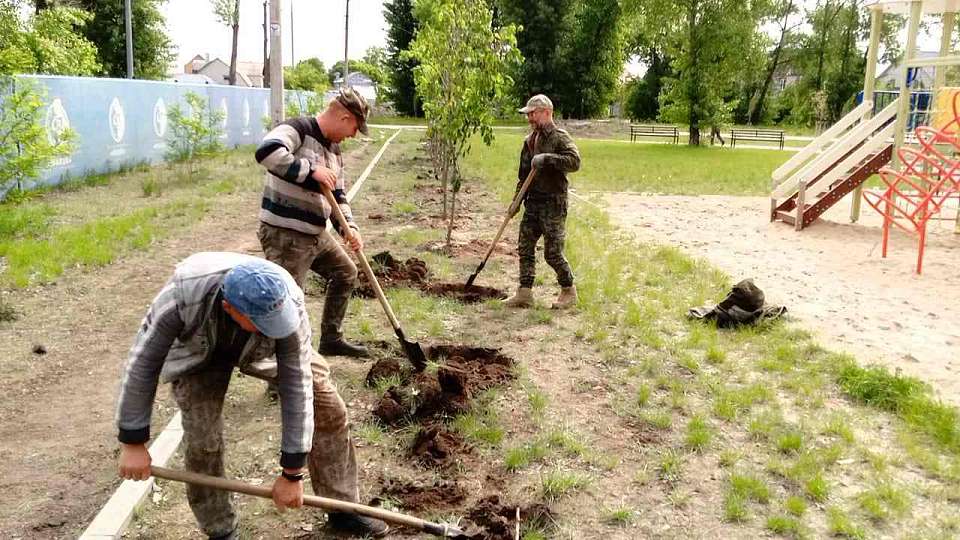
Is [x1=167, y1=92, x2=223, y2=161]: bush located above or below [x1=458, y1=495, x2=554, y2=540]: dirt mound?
above

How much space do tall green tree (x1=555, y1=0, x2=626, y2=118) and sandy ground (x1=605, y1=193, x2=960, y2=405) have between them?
1222 inches

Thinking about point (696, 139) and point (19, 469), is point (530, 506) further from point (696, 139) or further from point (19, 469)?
point (696, 139)

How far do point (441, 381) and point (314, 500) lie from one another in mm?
2040

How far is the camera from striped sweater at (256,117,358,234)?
4516mm

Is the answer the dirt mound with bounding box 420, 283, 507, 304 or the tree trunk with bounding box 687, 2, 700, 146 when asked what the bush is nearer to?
the dirt mound with bounding box 420, 283, 507, 304

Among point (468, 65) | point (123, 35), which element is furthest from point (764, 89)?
point (468, 65)

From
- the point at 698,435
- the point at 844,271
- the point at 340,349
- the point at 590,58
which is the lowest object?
the point at 698,435

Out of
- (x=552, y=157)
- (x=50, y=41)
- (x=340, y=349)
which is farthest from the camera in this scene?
(x=50, y=41)

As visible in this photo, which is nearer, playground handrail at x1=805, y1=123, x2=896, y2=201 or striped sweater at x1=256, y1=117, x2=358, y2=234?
striped sweater at x1=256, y1=117, x2=358, y2=234

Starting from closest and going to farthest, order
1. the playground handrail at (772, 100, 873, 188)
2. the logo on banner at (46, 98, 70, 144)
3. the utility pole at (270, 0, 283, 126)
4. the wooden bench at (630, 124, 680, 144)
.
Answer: the playground handrail at (772, 100, 873, 188)
the logo on banner at (46, 98, 70, 144)
the utility pole at (270, 0, 283, 126)
the wooden bench at (630, 124, 680, 144)

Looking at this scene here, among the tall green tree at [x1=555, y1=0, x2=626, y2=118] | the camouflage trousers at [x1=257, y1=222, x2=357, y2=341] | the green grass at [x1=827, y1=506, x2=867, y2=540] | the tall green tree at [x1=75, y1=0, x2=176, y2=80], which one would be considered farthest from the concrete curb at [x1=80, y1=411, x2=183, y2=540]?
the tall green tree at [x1=555, y1=0, x2=626, y2=118]

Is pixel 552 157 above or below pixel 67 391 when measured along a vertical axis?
above

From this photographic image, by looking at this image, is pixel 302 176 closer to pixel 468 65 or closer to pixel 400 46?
pixel 468 65

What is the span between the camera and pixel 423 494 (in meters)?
3.94
